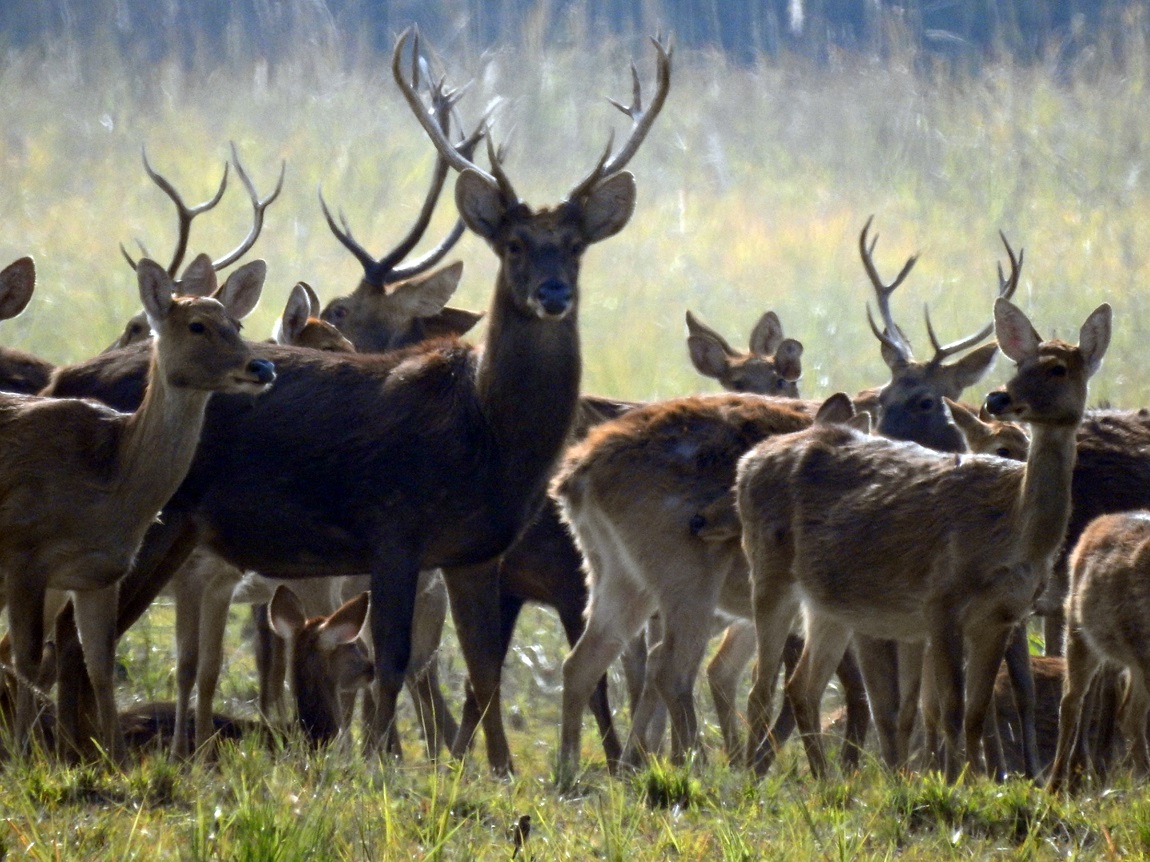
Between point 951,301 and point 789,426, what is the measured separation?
13941mm

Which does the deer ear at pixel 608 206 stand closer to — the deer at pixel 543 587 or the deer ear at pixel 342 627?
the deer at pixel 543 587

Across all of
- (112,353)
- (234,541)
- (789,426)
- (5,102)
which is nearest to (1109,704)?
(789,426)

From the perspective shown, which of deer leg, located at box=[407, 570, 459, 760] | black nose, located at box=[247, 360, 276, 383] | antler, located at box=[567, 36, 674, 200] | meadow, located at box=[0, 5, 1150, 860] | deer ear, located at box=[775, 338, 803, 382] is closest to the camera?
black nose, located at box=[247, 360, 276, 383]

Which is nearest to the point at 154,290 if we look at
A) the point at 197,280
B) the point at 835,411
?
the point at 197,280

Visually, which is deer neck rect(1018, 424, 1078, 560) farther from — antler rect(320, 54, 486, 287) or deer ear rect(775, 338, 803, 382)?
deer ear rect(775, 338, 803, 382)

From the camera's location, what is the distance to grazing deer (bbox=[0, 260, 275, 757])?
265 inches

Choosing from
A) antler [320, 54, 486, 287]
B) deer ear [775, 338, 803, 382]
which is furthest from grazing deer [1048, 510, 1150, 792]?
deer ear [775, 338, 803, 382]

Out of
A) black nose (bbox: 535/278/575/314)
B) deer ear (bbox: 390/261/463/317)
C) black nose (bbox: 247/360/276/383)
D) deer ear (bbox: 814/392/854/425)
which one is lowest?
deer ear (bbox: 814/392/854/425)

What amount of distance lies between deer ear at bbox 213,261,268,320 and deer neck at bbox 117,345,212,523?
103 centimetres

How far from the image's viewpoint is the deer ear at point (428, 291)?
10.9 metres

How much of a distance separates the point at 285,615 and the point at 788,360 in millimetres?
4767

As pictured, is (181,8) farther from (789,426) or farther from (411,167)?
(789,426)

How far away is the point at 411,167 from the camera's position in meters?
26.0

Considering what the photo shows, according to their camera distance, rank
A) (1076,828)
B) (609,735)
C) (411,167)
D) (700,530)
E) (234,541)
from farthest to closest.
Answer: (411,167), (609,735), (700,530), (234,541), (1076,828)
